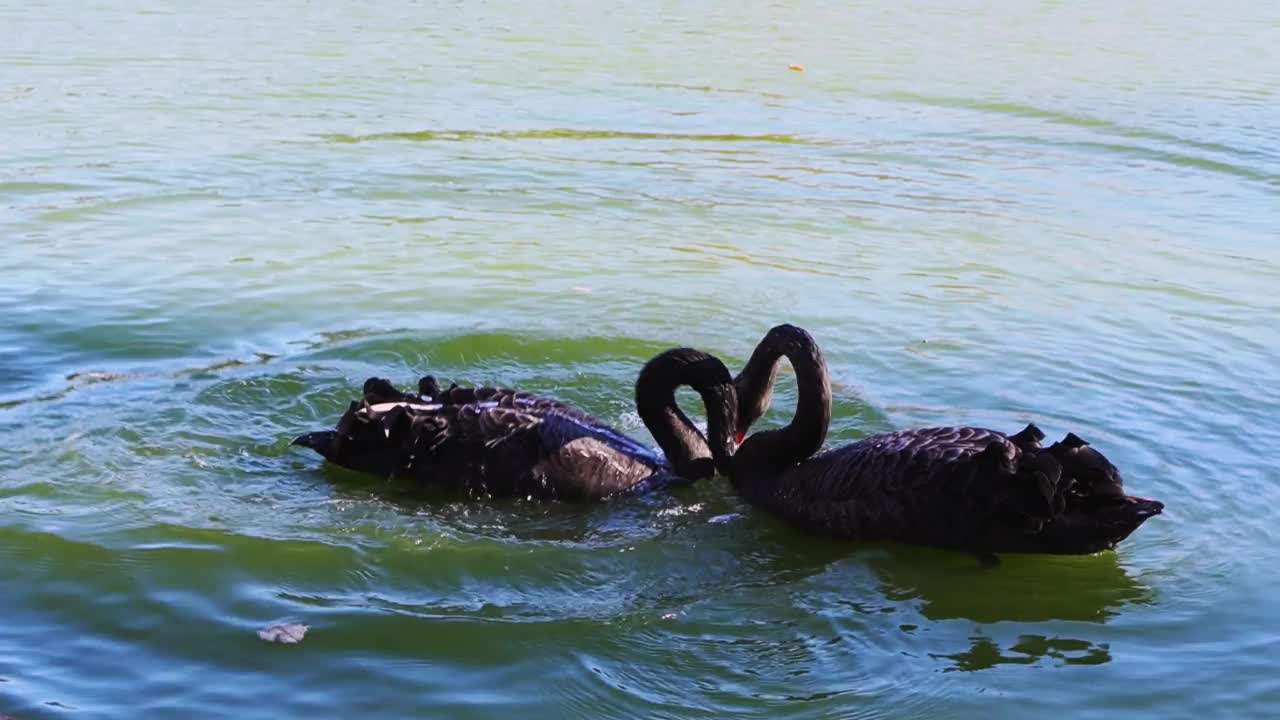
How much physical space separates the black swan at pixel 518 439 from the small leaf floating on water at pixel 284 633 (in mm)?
1427

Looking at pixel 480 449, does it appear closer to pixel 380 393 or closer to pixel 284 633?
pixel 380 393

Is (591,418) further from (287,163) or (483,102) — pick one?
(483,102)

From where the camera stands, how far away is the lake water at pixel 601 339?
16.2ft

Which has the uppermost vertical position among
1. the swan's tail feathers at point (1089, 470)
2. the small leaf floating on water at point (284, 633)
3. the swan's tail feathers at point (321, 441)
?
the swan's tail feathers at point (1089, 470)

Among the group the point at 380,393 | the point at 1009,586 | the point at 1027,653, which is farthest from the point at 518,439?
the point at 1027,653

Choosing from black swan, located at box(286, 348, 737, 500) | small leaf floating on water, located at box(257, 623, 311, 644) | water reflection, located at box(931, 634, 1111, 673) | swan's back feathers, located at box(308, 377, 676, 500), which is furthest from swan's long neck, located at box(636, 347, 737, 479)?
small leaf floating on water, located at box(257, 623, 311, 644)

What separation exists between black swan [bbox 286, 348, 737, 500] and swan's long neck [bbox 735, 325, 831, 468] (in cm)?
15

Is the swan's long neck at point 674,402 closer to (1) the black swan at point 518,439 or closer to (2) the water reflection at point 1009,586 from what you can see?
(1) the black swan at point 518,439

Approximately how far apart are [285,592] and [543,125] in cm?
978

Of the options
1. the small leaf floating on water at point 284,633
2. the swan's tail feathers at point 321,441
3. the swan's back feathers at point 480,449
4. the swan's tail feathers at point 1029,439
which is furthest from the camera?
the swan's tail feathers at point 321,441

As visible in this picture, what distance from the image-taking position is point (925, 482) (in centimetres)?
594

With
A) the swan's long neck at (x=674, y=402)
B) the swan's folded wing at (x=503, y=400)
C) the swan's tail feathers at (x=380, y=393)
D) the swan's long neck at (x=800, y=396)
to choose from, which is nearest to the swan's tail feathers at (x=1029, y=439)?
the swan's long neck at (x=800, y=396)

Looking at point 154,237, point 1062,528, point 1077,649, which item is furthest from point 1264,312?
point 154,237

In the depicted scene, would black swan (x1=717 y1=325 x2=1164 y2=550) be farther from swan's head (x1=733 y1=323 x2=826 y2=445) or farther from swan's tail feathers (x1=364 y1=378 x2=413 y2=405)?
swan's tail feathers (x1=364 y1=378 x2=413 y2=405)
